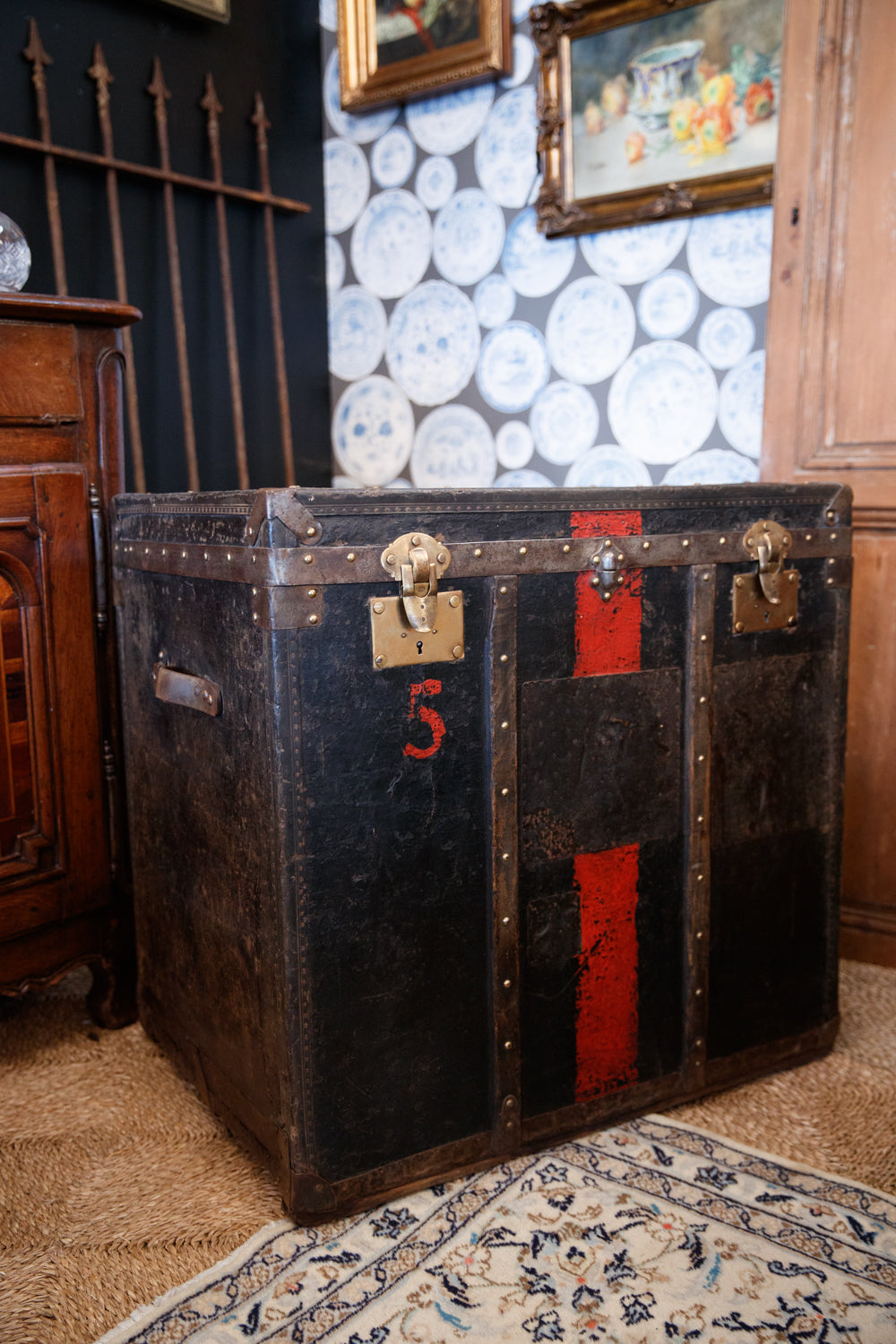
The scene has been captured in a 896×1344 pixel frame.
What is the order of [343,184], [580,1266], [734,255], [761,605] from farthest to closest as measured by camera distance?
1. [343,184]
2. [734,255]
3. [761,605]
4. [580,1266]

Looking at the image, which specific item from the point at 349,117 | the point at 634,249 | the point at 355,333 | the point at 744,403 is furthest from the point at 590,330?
the point at 349,117

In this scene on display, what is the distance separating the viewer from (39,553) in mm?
1648

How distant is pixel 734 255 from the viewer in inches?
88.0

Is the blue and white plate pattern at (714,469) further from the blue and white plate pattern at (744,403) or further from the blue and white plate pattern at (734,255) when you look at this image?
the blue and white plate pattern at (734,255)

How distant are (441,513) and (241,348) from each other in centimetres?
165

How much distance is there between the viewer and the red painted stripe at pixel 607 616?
142 cm

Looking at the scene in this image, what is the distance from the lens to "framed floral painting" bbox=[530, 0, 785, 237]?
2.15m

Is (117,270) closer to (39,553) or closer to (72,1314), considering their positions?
(39,553)

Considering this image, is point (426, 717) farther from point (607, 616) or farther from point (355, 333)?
point (355, 333)

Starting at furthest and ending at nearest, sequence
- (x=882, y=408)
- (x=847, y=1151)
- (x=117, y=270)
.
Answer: (x=117, y=270) → (x=882, y=408) → (x=847, y=1151)

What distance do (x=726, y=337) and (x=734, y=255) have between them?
167 millimetres

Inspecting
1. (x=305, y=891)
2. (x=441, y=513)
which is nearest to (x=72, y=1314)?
(x=305, y=891)

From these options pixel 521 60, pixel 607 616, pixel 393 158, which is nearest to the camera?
pixel 607 616

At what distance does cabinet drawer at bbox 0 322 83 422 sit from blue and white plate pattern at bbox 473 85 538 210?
4.31 feet
